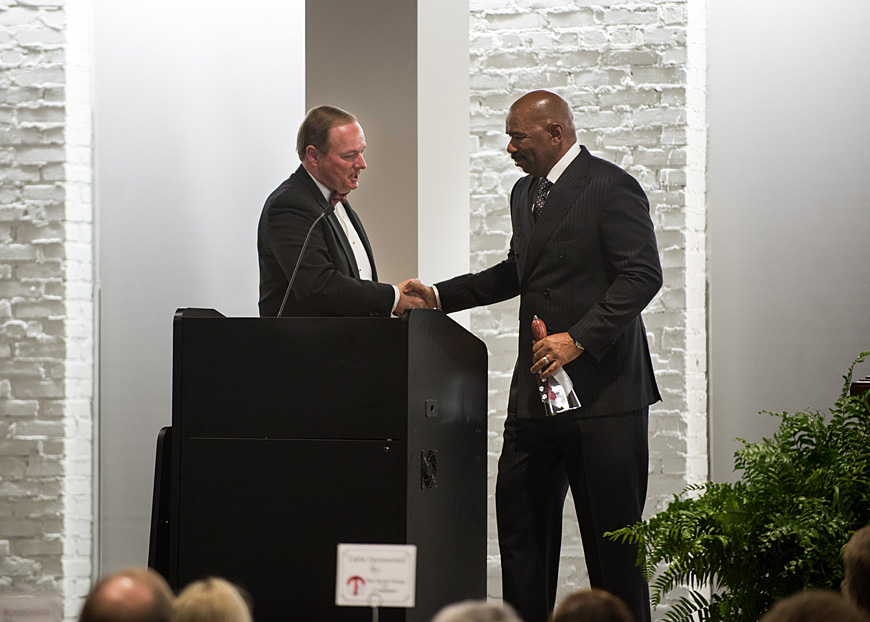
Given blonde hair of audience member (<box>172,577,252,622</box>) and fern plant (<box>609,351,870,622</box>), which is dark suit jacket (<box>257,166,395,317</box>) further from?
blonde hair of audience member (<box>172,577,252,622</box>)

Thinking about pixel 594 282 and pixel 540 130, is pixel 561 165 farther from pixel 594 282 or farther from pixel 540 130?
pixel 594 282

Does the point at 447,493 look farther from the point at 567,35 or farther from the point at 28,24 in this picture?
the point at 28,24

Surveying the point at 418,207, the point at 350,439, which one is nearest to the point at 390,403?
the point at 350,439

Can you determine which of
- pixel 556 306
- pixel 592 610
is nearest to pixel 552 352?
pixel 556 306

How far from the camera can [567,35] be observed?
3.72 metres

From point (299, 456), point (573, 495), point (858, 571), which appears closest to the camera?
point (858, 571)

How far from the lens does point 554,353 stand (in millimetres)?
2645

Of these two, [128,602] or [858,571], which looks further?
[858,571]

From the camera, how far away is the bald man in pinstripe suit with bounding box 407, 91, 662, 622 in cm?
265

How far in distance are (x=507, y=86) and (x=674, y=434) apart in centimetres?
133

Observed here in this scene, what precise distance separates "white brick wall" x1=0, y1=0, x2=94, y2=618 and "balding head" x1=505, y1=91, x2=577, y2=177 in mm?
1853

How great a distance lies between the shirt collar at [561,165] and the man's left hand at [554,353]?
0.44 metres

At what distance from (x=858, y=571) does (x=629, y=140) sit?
2.50 meters

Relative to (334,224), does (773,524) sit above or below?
below
